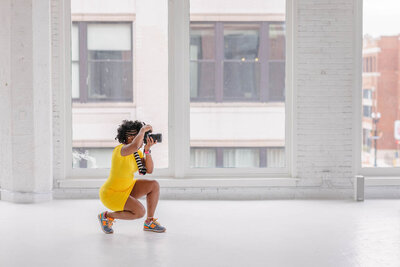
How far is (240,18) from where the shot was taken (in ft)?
21.9

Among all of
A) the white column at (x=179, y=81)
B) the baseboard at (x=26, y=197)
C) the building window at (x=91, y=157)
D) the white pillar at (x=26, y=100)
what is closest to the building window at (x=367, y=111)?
the white column at (x=179, y=81)

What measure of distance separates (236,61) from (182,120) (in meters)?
0.94

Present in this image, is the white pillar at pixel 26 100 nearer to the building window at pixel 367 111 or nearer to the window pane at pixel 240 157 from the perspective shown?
the window pane at pixel 240 157

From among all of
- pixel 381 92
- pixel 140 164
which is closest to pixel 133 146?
pixel 140 164

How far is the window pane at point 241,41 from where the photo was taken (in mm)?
6699

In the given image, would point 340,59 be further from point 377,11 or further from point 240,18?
point 240,18

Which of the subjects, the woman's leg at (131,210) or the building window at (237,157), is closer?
the woman's leg at (131,210)

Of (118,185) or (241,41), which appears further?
(241,41)

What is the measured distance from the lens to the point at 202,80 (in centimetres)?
674

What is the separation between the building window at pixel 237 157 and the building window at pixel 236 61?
0.59 m

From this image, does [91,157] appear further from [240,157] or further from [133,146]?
[133,146]

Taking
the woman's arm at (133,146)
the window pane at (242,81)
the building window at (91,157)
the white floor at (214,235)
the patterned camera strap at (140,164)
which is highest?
the window pane at (242,81)

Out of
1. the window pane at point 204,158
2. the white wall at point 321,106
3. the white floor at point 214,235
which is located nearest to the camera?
the white floor at point 214,235

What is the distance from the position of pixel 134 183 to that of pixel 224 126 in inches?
83.7
